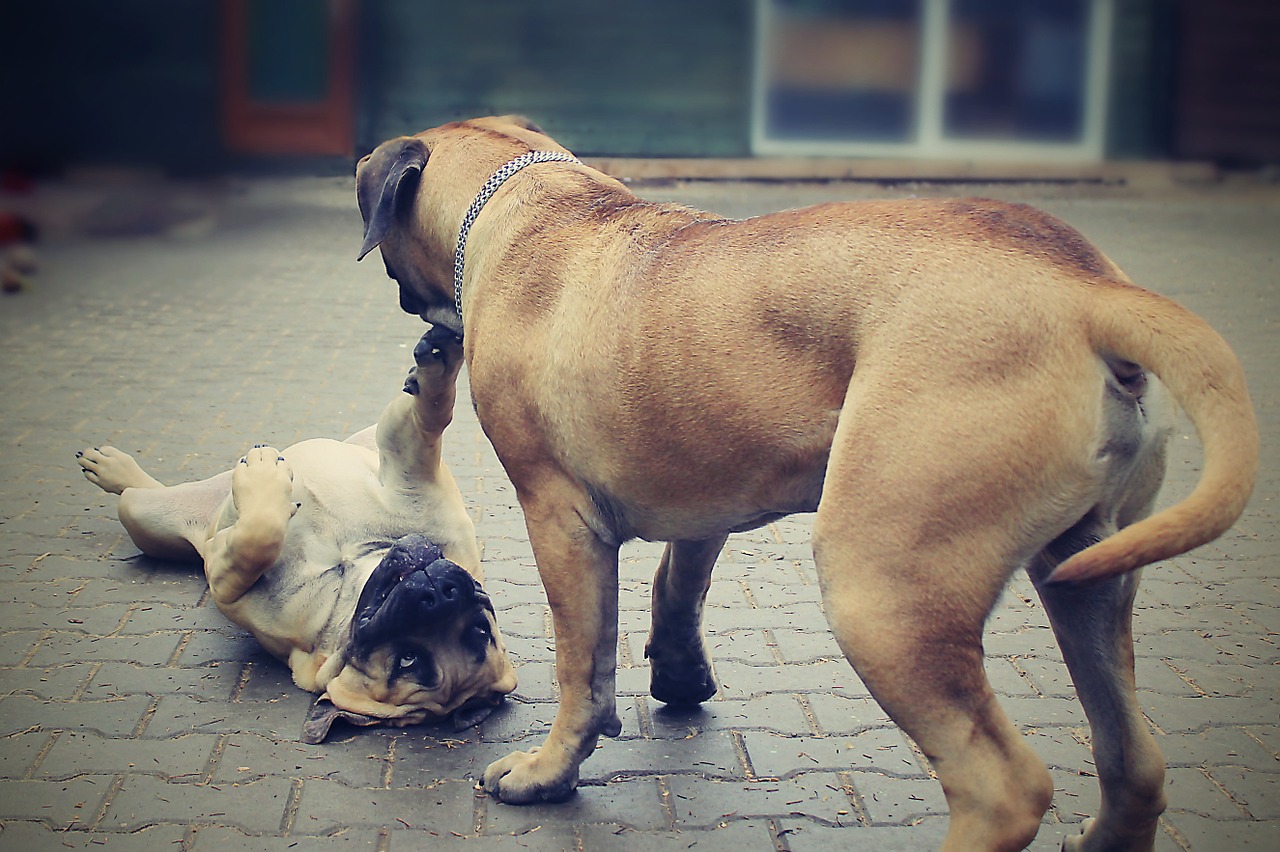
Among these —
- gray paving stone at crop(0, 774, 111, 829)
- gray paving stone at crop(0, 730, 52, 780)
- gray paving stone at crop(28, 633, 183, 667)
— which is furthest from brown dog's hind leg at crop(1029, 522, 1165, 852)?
gray paving stone at crop(28, 633, 183, 667)

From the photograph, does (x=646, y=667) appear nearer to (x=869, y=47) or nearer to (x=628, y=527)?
(x=628, y=527)

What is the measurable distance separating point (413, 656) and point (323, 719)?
1.07 feet

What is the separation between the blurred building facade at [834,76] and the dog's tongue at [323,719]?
12076 millimetres

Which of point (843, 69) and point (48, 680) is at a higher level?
point (843, 69)

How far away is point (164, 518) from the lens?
490 centimetres

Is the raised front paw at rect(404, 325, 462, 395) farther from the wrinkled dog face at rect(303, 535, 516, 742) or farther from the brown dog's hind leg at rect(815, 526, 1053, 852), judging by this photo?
the brown dog's hind leg at rect(815, 526, 1053, 852)

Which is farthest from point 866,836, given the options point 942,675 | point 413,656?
point 413,656

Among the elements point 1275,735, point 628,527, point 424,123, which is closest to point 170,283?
point 424,123

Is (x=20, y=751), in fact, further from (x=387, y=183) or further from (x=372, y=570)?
(x=387, y=183)

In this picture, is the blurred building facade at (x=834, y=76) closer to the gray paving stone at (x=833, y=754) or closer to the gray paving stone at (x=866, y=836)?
the gray paving stone at (x=833, y=754)

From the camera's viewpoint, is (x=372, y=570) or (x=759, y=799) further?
(x=372, y=570)

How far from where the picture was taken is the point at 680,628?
12.7ft

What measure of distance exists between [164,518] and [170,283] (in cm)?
640

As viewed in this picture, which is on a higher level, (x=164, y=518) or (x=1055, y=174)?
(x=1055, y=174)
